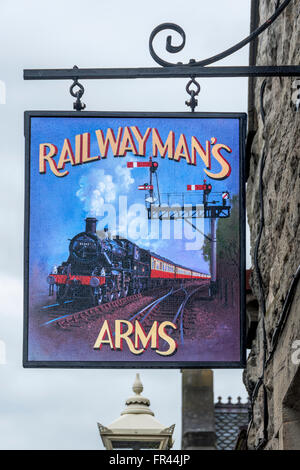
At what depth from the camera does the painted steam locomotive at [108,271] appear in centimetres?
697

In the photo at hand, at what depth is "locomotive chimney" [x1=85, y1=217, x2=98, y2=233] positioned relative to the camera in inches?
280

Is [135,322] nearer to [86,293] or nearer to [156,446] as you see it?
[86,293]

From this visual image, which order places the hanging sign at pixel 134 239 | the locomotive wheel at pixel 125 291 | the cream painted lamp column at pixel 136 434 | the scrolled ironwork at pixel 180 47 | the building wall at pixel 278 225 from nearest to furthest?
the scrolled ironwork at pixel 180 47 → the building wall at pixel 278 225 → the hanging sign at pixel 134 239 → the locomotive wheel at pixel 125 291 → the cream painted lamp column at pixel 136 434

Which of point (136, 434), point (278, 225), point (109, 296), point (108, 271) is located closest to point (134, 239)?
point (108, 271)

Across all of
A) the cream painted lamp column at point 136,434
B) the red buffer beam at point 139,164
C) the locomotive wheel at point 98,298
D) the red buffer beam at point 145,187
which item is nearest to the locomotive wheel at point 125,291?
the locomotive wheel at point 98,298

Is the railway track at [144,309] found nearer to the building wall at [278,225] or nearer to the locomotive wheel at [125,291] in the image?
the locomotive wheel at [125,291]

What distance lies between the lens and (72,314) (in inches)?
274

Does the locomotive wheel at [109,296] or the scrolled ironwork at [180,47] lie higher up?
the scrolled ironwork at [180,47]

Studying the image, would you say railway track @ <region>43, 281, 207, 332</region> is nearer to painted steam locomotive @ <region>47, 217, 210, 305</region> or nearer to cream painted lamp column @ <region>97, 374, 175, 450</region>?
painted steam locomotive @ <region>47, 217, 210, 305</region>

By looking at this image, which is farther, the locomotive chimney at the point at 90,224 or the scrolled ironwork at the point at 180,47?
the locomotive chimney at the point at 90,224

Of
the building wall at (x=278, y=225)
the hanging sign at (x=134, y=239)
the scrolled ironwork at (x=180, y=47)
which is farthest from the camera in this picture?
the hanging sign at (x=134, y=239)

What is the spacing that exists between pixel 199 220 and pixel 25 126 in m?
1.25

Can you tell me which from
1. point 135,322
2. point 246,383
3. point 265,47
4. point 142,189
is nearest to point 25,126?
point 142,189

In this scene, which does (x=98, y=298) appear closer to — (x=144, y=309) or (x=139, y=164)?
(x=144, y=309)
